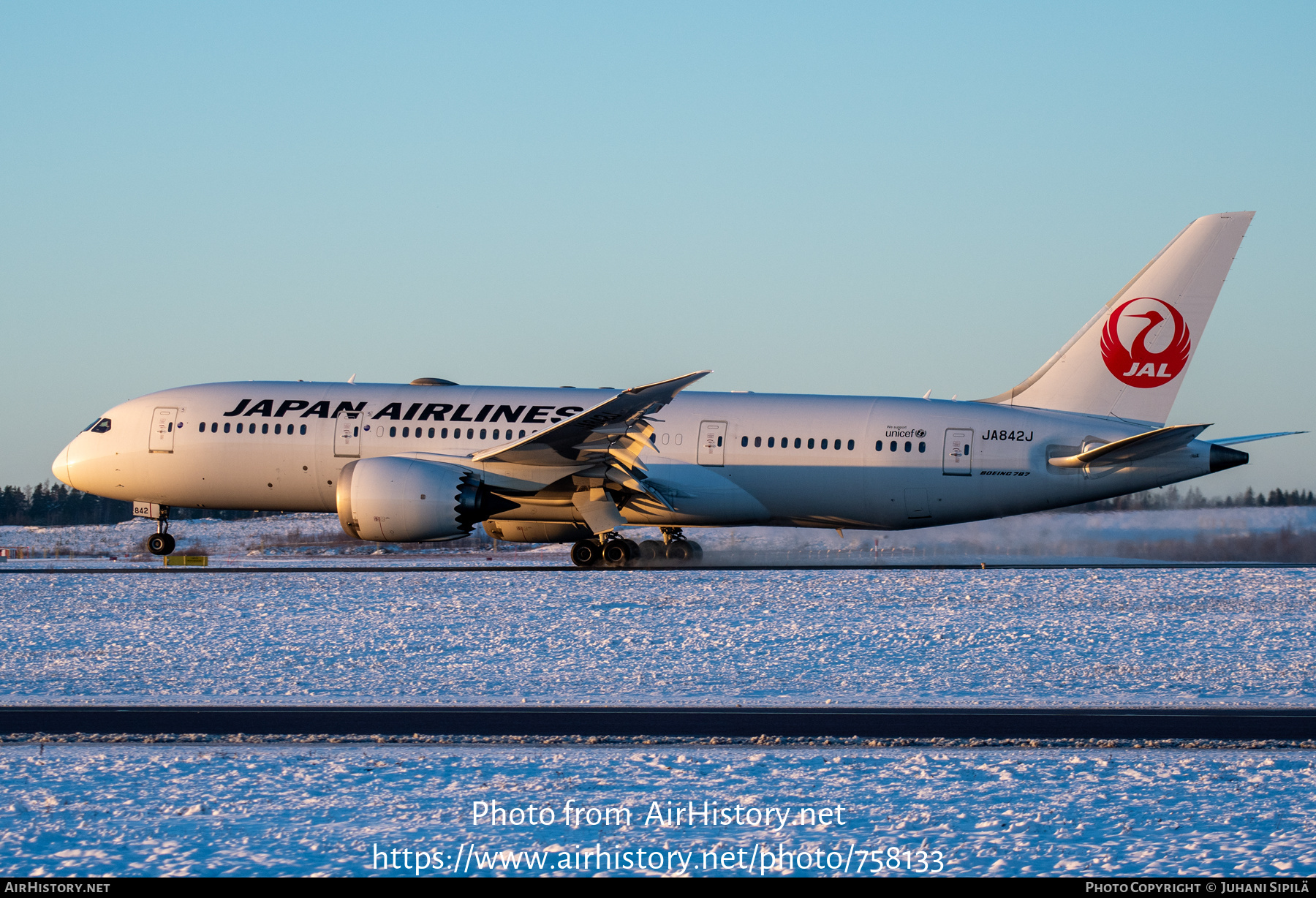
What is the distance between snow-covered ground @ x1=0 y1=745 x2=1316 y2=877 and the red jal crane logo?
1878 cm

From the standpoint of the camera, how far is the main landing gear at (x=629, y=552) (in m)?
27.8

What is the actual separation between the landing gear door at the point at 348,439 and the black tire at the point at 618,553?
585 centimetres

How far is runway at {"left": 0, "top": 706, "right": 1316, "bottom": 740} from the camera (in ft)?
35.8

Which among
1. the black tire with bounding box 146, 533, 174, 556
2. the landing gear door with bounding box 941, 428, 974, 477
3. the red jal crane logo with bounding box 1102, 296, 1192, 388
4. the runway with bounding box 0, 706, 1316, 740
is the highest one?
the red jal crane logo with bounding box 1102, 296, 1192, 388

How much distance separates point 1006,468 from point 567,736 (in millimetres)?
18720

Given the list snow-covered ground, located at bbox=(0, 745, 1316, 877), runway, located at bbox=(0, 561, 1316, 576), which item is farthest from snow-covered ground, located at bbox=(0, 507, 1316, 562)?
snow-covered ground, located at bbox=(0, 745, 1316, 877)

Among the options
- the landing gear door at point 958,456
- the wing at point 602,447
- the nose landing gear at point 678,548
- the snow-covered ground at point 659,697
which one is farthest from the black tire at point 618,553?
the landing gear door at point 958,456

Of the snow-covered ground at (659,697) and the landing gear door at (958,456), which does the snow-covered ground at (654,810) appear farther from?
the landing gear door at (958,456)

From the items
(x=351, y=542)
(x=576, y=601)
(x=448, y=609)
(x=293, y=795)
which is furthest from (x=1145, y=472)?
(x=351, y=542)

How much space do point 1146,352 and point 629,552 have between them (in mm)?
11876

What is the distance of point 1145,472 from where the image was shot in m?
26.9

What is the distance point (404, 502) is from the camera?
25859 millimetres

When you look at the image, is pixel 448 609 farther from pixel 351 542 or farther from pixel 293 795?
pixel 351 542

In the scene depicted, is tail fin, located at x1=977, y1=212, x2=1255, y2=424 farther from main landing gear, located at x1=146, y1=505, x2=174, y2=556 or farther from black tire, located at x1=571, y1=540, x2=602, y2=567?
main landing gear, located at x1=146, y1=505, x2=174, y2=556
